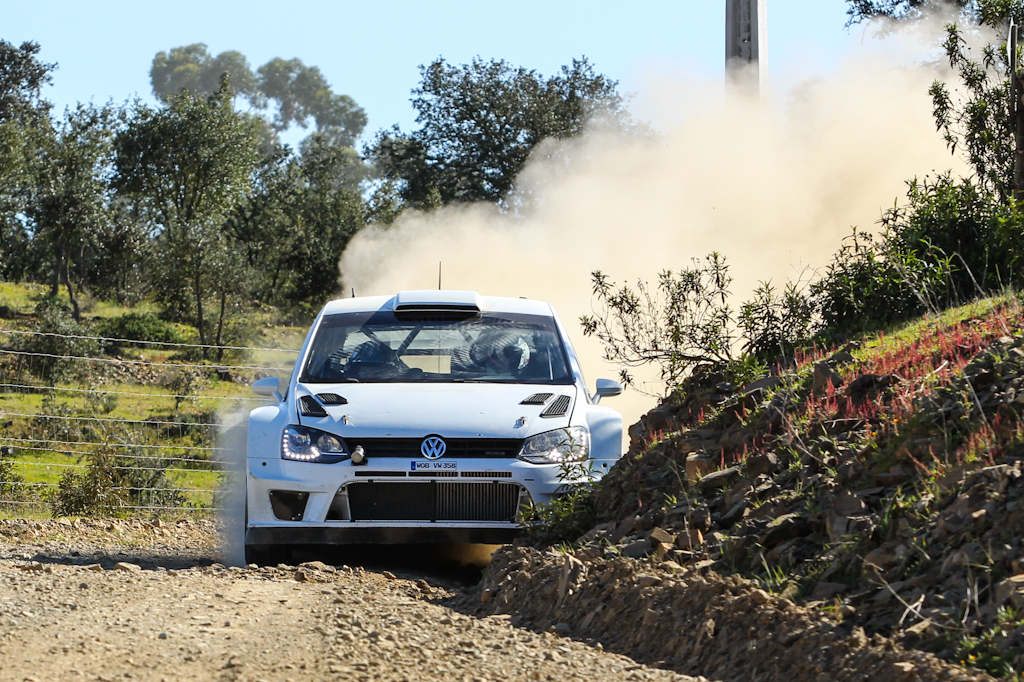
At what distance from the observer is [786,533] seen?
5305 mm

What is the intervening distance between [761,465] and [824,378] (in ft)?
2.87

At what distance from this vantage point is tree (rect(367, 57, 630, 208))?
41.0 meters

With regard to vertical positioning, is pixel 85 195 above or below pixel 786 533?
above

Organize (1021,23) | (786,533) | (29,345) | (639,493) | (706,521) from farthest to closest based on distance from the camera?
(29,345), (1021,23), (639,493), (706,521), (786,533)

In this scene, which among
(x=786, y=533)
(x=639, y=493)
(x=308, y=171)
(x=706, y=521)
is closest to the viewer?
(x=786, y=533)

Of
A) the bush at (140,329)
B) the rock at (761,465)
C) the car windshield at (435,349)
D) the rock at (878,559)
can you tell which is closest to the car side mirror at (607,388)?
the car windshield at (435,349)

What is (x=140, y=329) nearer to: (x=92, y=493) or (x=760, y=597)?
(x=92, y=493)

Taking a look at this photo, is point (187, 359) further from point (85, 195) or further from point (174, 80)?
point (174, 80)

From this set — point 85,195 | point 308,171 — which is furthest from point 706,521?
point 308,171

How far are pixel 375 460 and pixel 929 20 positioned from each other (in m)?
23.1

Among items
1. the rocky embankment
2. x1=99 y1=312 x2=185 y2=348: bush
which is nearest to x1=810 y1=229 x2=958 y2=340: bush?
the rocky embankment

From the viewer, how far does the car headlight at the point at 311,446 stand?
670 centimetres

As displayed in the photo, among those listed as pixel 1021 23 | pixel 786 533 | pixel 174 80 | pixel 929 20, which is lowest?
pixel 786 533

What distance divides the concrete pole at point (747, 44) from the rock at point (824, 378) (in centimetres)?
899
